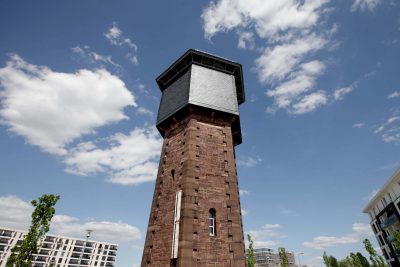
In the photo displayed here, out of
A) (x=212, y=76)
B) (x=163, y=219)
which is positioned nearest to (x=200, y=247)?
(x=163, y=219)

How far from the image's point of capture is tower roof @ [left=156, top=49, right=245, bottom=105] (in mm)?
18172

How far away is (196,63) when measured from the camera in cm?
1805

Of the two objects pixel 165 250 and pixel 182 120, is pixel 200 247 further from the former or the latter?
pixel 182 120

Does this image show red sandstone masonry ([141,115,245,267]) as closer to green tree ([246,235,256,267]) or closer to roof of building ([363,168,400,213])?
green tree ([246,235,256,267])

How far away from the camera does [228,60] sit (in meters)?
19.1

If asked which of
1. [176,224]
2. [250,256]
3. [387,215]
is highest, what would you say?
[387,215]

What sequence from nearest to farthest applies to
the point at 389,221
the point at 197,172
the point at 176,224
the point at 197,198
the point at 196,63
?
the point at 176,224
the point at 197,198
the point at 197,172
the point at 196,63
the point at 389,221

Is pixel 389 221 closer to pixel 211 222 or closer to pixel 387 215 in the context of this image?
pixel 387 215

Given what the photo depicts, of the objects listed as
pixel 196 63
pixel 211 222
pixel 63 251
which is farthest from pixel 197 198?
pixel 63 251

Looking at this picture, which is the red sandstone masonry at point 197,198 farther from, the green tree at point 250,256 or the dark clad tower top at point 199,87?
the green tree at point 250,256

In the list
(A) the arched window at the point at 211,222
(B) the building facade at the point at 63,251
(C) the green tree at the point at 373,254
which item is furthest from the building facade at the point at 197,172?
(B) the building facade at the point at 63,251

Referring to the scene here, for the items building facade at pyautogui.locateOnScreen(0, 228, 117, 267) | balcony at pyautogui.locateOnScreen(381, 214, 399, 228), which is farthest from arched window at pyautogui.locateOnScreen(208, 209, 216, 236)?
building facade at pyautogui.locateOnScreen(0, 228, 117, 267)

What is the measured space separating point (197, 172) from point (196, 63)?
28.5 ft

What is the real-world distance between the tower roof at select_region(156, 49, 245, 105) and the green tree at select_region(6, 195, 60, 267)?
458 inches
